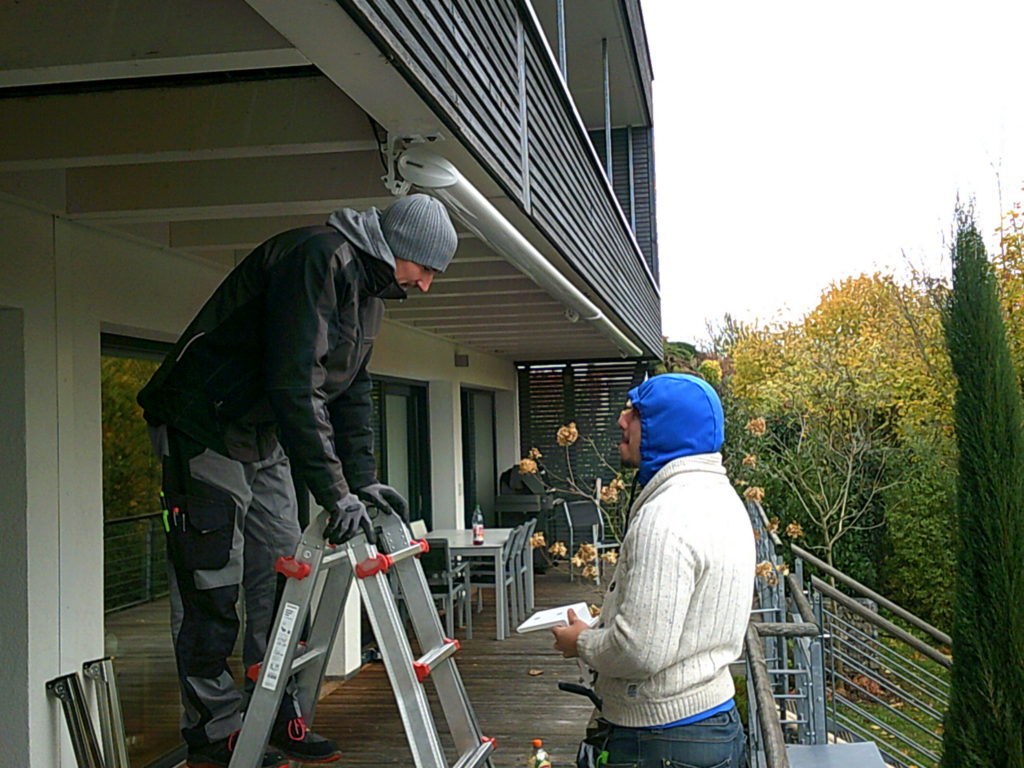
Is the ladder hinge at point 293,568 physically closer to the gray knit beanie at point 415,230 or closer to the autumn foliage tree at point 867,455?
the gray knit beanie at point 415,230

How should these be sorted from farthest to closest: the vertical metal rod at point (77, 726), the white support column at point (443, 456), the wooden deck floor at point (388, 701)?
the white support column at point (443, 456) < the wooden deck floor at point (388, 701) < the vertical metal rod at point (77, 726)

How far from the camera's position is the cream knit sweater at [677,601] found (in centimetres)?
213

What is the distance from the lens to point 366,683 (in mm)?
6688

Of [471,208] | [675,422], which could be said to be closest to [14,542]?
[471,208]

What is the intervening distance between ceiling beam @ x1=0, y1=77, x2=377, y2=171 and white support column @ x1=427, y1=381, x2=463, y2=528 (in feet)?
24.3

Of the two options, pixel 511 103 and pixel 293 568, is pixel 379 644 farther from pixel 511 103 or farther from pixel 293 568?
pixel 511 103

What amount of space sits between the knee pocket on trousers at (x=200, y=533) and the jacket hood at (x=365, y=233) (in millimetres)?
721

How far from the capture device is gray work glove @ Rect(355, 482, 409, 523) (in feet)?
9.27

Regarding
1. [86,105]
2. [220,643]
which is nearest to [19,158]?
[86,105]

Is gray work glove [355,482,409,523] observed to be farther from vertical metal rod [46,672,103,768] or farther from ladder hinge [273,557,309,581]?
vertical metal rod [46,672,103,768]

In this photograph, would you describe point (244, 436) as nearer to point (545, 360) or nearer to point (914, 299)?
point (545, 360)

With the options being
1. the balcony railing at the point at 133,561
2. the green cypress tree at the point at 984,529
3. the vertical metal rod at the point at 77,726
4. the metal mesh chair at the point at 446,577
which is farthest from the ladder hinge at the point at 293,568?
the metal mesh chair at the point at 446,577

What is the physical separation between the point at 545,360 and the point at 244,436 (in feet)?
37.0

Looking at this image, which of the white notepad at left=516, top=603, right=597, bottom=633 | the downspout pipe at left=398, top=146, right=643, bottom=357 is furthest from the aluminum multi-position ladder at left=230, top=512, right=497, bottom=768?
the downspout pipe at left=398, top=146, right=643, bottom=357
